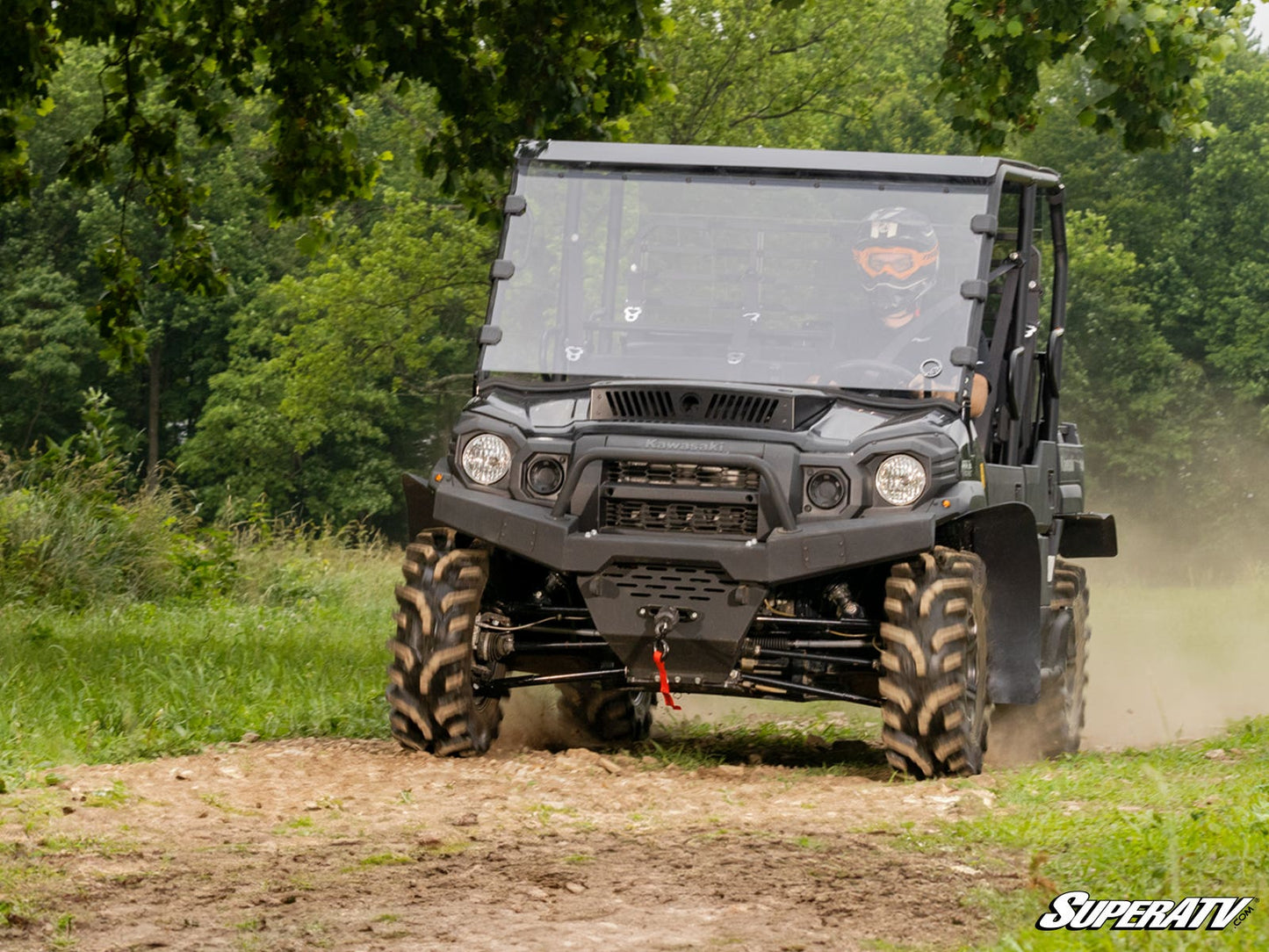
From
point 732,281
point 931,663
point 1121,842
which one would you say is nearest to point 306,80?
point 732,281

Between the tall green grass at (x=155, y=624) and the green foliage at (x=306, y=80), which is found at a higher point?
the green foliage at (x=306, y=80)

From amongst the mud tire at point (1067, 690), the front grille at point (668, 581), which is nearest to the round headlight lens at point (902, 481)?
the front grille at point (668, 581)

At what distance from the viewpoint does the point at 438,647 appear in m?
8.62

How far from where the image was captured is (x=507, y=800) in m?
7.52

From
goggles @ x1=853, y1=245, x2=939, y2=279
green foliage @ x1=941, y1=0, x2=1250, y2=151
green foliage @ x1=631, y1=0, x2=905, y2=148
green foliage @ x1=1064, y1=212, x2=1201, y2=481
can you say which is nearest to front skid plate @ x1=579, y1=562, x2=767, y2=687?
goggles @ x1=853, y1=245, x2=939, y2=279

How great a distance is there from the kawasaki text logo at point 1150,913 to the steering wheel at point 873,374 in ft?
12.3

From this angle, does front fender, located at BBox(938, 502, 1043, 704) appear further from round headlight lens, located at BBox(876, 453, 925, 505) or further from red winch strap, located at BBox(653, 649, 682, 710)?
red winch strap, located at BBox(653, 649, 682, 710)

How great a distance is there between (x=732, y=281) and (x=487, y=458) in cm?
141

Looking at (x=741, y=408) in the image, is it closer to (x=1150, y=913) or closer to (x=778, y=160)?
(x=778, y=160)

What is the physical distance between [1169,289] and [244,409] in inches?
1039

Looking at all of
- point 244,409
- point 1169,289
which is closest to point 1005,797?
point 244,409

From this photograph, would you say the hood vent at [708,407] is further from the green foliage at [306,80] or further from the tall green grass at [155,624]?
the green foliage at [306,80]

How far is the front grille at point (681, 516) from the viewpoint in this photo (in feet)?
27.2

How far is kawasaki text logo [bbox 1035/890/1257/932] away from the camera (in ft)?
16.3
